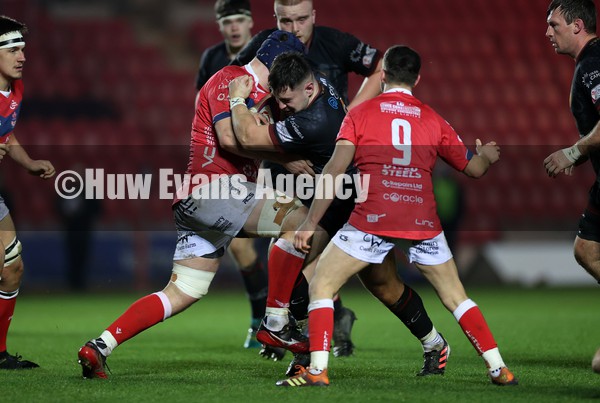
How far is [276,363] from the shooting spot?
20.0 feet

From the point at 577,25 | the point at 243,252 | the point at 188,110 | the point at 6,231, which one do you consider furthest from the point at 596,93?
the point at 188,110

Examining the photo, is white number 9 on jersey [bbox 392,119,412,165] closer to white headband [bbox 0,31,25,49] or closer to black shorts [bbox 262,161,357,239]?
black shorts [bbox 262,161,357,239]

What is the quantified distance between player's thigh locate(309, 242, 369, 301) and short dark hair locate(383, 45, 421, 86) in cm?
97

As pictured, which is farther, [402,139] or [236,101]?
[236,101]

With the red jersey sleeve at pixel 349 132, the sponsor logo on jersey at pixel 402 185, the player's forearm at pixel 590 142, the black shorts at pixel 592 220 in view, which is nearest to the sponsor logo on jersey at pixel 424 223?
the sponsor logo on jersey at pixel 402 185

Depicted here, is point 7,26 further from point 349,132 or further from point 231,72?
point 349,132

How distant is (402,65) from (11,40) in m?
2.49

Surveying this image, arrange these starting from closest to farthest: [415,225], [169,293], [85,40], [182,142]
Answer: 1. [415,225]
2. [169,293]
3. [182,142]
4. [85,40]

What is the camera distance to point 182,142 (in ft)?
50.4

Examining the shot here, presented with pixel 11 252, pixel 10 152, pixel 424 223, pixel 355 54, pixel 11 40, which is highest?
pixel 355 54

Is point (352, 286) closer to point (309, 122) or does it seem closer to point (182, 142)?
point (182, 142)

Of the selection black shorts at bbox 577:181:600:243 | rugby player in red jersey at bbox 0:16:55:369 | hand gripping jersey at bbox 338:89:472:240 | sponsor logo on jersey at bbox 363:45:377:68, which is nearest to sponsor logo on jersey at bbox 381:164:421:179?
hand gripping jersey at bbox 338:89:472:240

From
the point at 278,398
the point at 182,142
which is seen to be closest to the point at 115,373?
the point at 278,398

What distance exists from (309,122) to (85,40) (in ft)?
42.5
